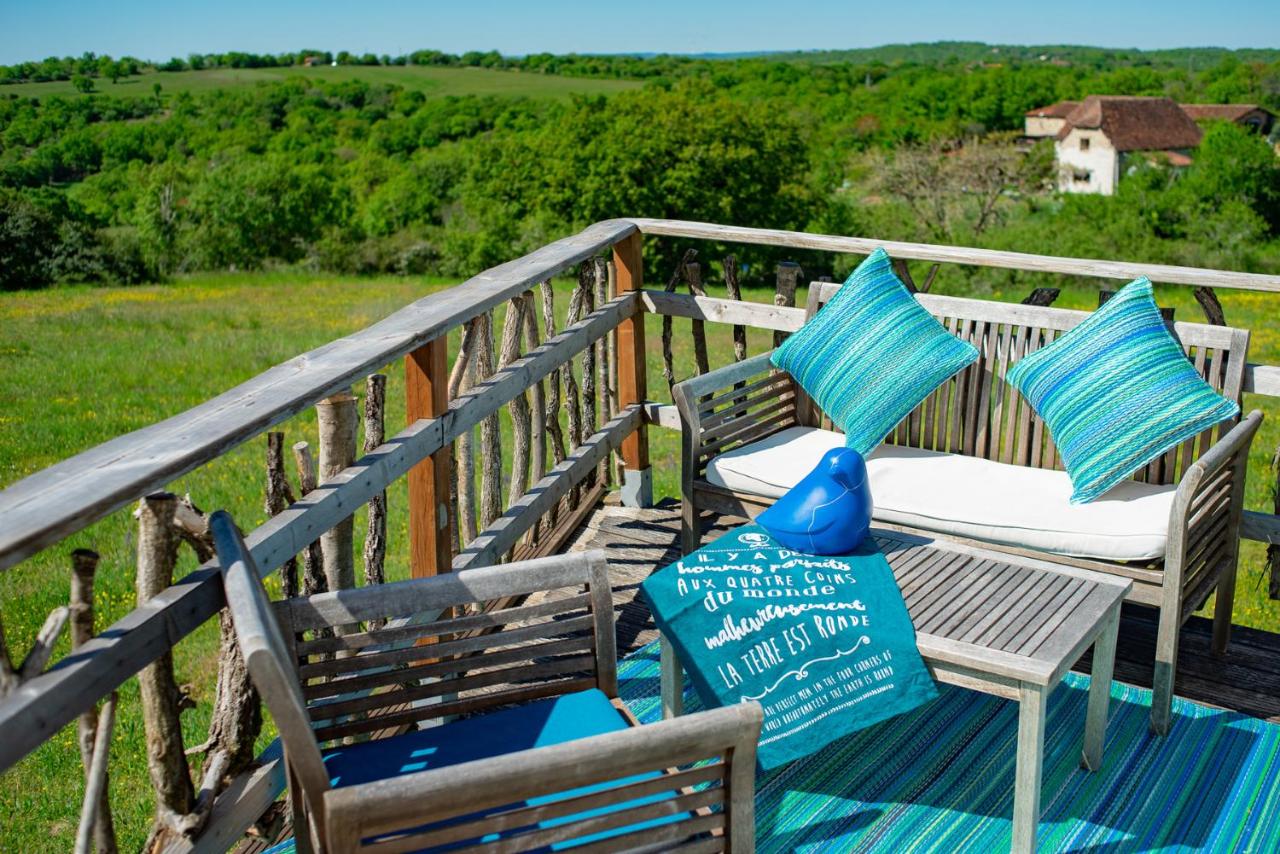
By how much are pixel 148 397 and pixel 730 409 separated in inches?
425

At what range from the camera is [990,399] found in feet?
12.1

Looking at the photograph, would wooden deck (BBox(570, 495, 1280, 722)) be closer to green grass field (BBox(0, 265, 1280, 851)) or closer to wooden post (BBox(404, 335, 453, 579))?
wooden post (BBox(404, 335, 453, 579))

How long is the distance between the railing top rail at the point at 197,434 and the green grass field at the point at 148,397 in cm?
73

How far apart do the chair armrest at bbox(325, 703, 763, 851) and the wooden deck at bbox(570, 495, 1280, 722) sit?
1.79 m

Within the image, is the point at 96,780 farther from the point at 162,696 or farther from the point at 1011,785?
the point at 1011,785

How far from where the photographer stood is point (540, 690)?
227 centimetres

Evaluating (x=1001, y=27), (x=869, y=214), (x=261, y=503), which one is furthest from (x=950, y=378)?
(x=1001, y=27)

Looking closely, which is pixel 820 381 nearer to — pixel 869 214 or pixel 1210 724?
pixel 1210 724

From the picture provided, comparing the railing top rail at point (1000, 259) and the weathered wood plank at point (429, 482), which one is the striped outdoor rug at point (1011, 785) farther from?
the railing top rail at point (1000, 259)

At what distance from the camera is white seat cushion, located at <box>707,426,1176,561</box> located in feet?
9.83

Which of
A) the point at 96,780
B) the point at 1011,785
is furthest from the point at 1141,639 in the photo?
the point at 96,780

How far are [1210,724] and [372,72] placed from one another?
6748cm

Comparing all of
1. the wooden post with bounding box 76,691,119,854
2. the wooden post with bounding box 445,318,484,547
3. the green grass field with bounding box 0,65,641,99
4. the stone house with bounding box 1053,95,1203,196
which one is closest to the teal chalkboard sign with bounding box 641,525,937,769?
the wooden post with bounding box 445,318,484,547

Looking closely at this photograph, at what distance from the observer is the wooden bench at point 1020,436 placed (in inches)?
114
